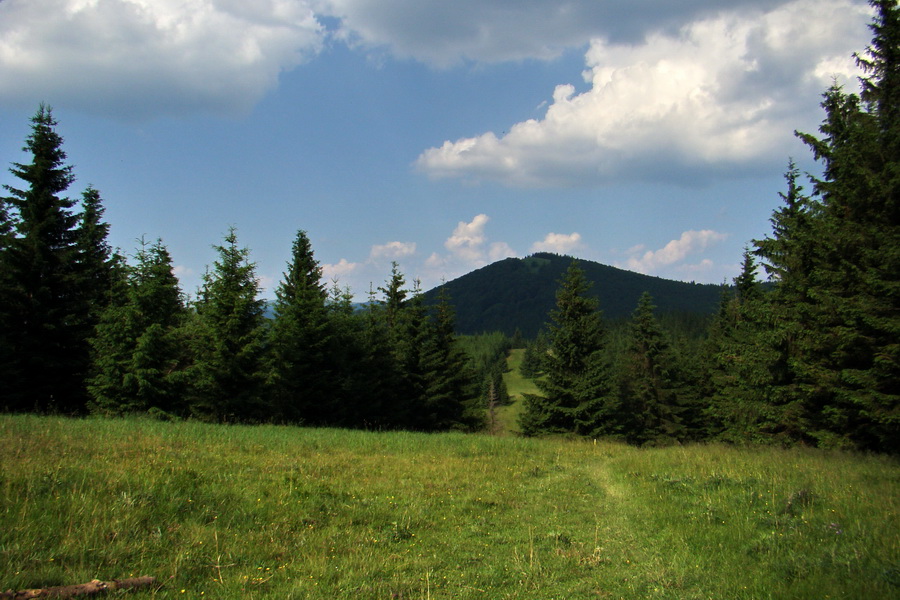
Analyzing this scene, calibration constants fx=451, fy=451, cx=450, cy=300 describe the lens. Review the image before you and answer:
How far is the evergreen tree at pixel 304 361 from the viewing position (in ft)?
87.0

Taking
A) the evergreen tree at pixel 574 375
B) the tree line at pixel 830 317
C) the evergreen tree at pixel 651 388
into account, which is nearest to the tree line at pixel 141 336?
the evergreen tree at pixel 574 375

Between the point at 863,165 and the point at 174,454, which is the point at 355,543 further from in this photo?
the point at 863,165

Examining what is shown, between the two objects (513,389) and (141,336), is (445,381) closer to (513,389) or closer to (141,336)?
(141,336)

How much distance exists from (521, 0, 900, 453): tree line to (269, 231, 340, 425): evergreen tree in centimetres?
1558

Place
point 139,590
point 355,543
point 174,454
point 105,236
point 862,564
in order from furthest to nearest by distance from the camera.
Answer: point 105,236 < point 174,454 < point 355,543 < point 862,564 < point 139,590

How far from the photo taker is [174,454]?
9.89 meters

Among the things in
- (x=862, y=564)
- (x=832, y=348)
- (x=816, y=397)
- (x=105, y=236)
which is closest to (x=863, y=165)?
(x=832, y=348)

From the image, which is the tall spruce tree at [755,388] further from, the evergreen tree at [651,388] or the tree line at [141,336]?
the tree line at [141,336]

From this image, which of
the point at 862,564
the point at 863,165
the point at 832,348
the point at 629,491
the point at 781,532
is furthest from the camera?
the point at 832,348

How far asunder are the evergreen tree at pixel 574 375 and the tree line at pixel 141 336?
40.6 ft

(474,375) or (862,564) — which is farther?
(474,375)

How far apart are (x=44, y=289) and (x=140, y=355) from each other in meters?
8.88

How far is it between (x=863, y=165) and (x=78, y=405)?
36053 mm

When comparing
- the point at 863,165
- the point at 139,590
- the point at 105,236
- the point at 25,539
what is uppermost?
the point at 105,236
